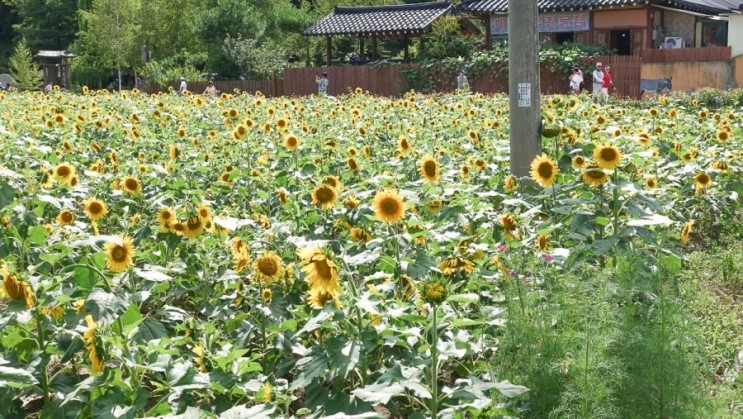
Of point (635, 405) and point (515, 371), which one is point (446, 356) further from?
point (635, 405)

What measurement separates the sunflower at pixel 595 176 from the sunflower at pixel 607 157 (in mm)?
32

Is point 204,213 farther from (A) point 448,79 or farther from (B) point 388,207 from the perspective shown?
(A) point 448,79

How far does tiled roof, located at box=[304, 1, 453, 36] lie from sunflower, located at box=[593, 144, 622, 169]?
23283 millimetres

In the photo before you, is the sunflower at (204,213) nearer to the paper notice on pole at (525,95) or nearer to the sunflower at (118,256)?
the sunflower at (118,256)

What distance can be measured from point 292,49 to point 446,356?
32.1 m

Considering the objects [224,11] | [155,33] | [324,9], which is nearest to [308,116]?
[224,11]

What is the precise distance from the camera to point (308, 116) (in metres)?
9.29

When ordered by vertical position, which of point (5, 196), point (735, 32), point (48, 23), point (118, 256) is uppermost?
point (48, 23)

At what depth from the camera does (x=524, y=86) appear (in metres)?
5.30

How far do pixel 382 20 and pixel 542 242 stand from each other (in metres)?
25.2

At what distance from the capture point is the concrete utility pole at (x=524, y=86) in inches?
204

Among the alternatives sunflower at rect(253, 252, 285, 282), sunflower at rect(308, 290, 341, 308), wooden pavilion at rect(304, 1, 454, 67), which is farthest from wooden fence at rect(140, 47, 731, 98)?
sunflower at rect(308, 290, 341, 308)

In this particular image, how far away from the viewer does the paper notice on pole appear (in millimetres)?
5289

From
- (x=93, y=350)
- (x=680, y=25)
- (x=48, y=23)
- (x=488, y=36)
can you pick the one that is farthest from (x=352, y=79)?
(x=48, y=23)
